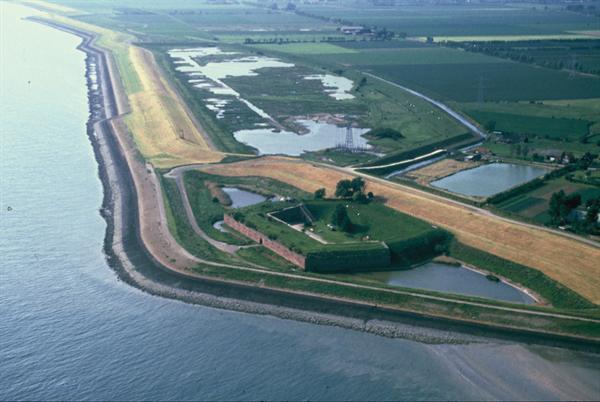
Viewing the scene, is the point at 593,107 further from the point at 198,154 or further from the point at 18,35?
the point at 18,35

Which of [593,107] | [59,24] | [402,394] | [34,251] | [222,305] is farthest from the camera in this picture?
[59,24]

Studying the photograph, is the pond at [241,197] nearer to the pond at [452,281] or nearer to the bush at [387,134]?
the pond at [452,281]

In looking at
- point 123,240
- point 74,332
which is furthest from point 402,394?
point 123,240

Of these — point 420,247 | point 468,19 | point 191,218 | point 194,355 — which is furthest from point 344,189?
point 468,19

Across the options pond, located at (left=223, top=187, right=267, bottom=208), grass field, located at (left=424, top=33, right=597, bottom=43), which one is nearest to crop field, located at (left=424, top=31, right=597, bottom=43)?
grass field, located at (left=424, top=33, right=597, bottom=43)

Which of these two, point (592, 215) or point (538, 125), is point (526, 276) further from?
point (538, 125)

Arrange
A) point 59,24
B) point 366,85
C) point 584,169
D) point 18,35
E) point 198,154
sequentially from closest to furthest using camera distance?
point 584,169 < point 198,154 < point 366,85 < point 18,35 < point 59,24
